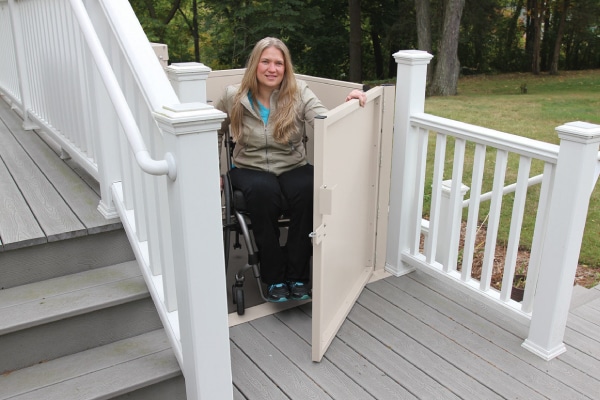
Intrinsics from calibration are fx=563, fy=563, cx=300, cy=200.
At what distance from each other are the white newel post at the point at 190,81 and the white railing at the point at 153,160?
7.4 inches

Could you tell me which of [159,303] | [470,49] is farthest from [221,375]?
[470,49]

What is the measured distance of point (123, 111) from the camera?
1.75m

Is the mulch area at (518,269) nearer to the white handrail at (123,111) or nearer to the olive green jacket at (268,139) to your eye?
the olive green jacket at (268,139)

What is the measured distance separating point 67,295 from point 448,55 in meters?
12.1

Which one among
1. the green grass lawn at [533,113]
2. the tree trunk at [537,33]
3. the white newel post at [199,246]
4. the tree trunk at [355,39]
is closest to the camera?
the white newel post at [199,246]

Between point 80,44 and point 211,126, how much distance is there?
114 centimetres

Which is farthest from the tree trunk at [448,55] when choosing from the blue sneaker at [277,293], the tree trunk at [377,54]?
the blue sneaker at [277,293]

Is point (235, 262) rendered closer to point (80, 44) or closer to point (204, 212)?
point (80, 44)

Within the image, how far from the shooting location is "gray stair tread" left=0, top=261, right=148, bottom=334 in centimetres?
203

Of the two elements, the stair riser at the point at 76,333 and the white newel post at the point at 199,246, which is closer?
the white newel post at the point at 199,246

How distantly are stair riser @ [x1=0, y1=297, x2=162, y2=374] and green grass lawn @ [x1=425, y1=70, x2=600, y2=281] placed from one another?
315 cm

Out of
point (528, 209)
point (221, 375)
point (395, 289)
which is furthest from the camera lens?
point (528, 209)

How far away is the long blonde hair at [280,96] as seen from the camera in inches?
110

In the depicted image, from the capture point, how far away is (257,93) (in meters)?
2.86
